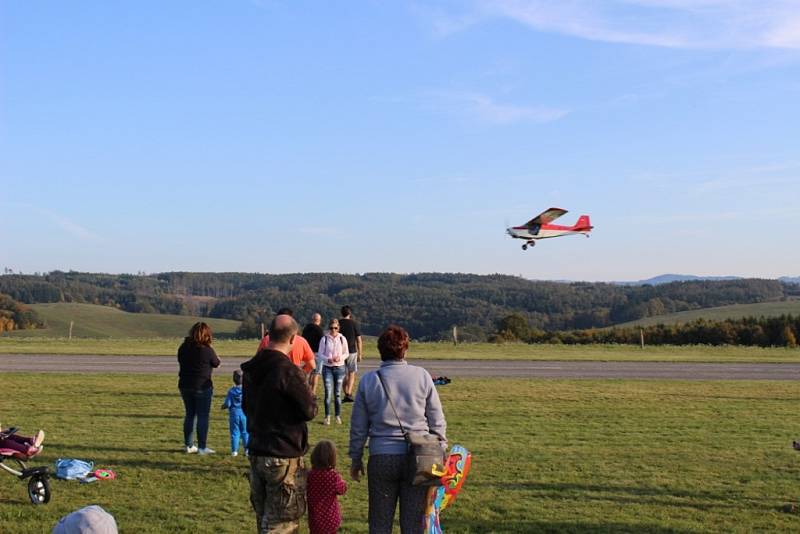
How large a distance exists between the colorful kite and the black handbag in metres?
0.08

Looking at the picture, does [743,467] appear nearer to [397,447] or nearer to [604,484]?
[604,484]

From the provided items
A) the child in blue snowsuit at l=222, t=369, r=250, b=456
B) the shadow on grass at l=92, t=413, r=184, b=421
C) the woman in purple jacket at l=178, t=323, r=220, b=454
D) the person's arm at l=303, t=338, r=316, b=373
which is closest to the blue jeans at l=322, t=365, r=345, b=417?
the shadow on grass at l=92, t=413, r=184, b=421

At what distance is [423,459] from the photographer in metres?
5.73

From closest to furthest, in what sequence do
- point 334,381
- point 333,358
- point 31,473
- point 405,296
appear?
point 31,473 < point 333,358 < point 334,381 < point 405,296

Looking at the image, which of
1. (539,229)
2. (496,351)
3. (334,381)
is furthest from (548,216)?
(334,381)

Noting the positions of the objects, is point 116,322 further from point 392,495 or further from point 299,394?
point 392,495

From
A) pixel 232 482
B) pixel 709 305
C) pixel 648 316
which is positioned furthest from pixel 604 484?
pixel 709 305

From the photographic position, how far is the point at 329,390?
578 inches

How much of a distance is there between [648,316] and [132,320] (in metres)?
67.4

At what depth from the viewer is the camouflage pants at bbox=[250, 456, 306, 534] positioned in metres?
5.88

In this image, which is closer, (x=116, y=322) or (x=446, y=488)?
(x=446, y=488)

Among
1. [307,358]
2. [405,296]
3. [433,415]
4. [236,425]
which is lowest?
[236,425]

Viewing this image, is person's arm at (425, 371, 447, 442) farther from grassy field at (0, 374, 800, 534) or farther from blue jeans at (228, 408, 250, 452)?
blue jeans at (228, 408, 250, 452)

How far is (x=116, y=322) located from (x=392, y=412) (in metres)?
109
